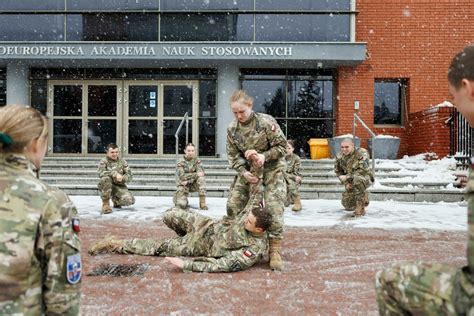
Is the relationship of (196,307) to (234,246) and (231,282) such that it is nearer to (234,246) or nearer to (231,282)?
(231,282)

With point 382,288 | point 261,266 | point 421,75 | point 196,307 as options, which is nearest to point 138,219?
point 261,266

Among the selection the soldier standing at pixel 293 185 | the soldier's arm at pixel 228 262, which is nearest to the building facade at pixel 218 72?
the soldier standing at pixel 293 185

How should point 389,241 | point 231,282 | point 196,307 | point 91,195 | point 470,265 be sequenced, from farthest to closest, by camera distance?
point 91,195, point 389,241, point 231,282, point 196,307, point 470,265

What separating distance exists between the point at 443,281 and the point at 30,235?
1539 millimetres

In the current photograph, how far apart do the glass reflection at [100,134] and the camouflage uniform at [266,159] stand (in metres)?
11.9

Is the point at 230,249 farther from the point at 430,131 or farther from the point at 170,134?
the point at 170,134

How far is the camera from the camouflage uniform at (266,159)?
227 inches

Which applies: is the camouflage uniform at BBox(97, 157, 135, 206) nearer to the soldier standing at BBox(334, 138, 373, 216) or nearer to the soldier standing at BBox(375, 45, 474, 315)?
the soldier standing at BBox(334, 138, 373, 216)

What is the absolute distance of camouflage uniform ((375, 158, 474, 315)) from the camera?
6.18 ft

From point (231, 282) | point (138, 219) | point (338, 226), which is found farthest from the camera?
point (138, 219)

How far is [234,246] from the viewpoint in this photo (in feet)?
18.0

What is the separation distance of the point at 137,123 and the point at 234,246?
1223cm

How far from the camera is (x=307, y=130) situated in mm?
17188

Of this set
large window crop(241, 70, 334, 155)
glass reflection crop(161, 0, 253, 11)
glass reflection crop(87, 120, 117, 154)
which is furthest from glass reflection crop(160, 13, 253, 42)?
glass reflection crop(87, 120, 117, 154)
